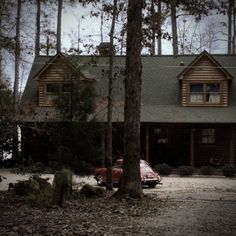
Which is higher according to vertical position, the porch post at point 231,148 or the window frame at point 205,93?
the window frame at point 205,93

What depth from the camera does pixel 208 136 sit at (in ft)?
124

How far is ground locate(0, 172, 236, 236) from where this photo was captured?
11234 mm

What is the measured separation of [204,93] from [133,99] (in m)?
19.7

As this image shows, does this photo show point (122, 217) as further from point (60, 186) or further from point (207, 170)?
point (207, 170)

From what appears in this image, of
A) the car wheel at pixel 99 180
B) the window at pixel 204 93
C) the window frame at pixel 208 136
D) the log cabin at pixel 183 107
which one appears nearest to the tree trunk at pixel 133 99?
the car wheel at pixel 99 180

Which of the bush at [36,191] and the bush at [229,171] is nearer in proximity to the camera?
the bush at [36,191]

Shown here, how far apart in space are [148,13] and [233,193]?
25.0 feet

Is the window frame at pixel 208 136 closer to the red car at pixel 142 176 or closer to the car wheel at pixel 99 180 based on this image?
the red car at pixel 142 176

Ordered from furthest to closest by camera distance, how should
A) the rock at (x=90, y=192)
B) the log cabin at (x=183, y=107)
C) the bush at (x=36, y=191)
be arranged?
the log cabin at (x=183, y=107) → the rock at (x=90, y=192) → the bush at (x=36, y=191)

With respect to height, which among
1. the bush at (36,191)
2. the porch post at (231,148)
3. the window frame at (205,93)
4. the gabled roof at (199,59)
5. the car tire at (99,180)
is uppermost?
the gabled roof at (199,59)

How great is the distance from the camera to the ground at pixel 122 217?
36.9 ft

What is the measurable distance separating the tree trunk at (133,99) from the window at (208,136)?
2008 cm

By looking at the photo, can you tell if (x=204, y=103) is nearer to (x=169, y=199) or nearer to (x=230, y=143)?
(x=230, y=143)

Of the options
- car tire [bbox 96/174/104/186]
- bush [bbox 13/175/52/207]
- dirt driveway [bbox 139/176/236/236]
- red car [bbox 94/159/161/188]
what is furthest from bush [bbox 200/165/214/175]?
bush [bbox 13/175/52/207]
